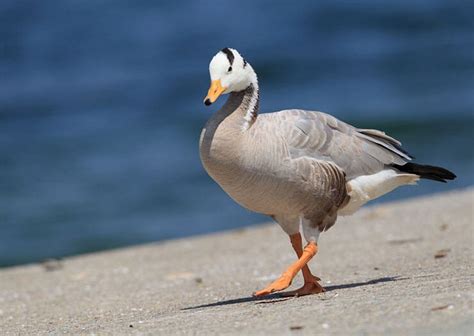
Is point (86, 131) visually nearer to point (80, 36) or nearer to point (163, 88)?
point (163, 88)

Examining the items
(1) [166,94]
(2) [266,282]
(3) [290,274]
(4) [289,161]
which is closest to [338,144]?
(4) [289,161]

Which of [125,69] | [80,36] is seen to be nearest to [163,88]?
[125,69]

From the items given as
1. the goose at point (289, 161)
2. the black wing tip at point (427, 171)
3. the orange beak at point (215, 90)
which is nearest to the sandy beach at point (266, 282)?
the goose at point (289, 161)

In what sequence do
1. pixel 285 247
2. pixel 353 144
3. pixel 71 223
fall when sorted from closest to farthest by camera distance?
pixel 353 144
pixel 285 247
pixel 71 223

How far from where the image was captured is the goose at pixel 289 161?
6805mm

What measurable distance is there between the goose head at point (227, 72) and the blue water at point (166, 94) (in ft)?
30.3

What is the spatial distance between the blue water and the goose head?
30.3 feet

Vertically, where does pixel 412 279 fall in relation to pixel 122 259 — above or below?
above

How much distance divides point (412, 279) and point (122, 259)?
4.91 metres

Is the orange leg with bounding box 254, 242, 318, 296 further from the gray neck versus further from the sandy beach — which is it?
the gray neck

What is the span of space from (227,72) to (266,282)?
230 centimetres

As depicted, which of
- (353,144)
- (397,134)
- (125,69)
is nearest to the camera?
(353,144)

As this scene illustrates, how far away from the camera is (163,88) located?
2655 centimetres

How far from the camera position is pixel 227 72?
6879mm
